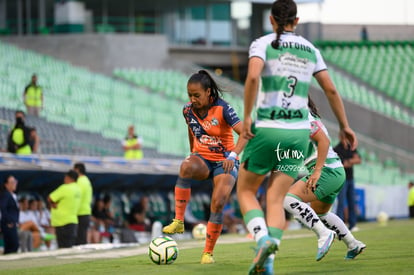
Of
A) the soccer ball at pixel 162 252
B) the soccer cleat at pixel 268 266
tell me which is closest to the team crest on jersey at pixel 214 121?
the soccer ball at pixel 162 252

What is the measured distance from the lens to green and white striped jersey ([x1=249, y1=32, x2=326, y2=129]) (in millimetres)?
8797

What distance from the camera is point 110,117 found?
108ft

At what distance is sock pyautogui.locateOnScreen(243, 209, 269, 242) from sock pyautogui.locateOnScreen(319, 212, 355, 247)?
2.79 meters

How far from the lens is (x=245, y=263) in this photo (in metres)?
11.3

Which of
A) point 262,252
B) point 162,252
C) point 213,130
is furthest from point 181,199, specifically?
point 262,252

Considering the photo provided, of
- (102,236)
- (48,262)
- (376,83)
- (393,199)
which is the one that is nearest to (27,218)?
(102,236)

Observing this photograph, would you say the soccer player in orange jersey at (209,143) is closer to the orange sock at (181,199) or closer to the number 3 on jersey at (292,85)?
the orange sock at (181,199)

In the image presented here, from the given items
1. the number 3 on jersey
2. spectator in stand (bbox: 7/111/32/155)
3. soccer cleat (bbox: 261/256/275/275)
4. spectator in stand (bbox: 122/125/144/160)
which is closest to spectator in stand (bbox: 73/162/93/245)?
spectator in stand (bbox: 7/111/32/155)

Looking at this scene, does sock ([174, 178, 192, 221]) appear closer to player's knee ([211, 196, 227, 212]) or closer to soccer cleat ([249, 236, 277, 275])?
player's knee ([211, 196, 227, 212])

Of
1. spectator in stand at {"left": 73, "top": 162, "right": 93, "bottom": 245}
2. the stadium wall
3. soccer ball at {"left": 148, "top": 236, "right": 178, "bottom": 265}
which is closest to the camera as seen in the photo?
soccer ball at {"left": 148, "top": 236, "right": 178, "bottom": 265}

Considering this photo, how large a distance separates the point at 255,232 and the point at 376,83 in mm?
38296

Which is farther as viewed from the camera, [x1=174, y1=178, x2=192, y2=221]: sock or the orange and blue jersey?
[x1=174, y1=178, x2=192, y2=221]: sock

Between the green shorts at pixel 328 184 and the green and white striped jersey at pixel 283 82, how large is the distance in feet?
8.66

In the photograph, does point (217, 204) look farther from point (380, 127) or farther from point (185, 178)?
point (380, 127)
